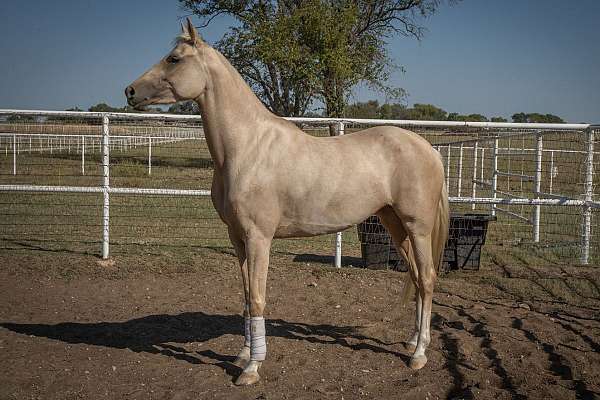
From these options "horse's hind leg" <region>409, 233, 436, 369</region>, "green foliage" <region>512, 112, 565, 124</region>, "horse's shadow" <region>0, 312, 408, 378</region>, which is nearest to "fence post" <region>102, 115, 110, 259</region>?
"horse's shadow" <region>0, 312, 408, 378</region>

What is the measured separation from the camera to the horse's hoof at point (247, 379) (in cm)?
338

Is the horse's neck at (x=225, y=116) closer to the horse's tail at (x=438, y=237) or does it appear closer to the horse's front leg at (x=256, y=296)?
the horse's front leg at (x=256, y=296)

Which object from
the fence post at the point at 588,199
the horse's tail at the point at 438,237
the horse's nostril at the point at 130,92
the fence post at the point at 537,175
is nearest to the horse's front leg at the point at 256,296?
the horse's nostril at the point at 130,92

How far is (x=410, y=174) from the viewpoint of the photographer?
150 inches

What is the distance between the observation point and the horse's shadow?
4.05 m

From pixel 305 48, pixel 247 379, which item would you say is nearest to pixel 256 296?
pixel 247 379

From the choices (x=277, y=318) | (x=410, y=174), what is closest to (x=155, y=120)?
(x=277, y=318)

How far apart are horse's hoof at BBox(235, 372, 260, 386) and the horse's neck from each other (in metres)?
1.43

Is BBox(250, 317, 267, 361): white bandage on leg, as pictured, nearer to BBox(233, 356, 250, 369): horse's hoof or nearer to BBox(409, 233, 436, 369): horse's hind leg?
BBox(233, 356, 250, 369): horse's hoof

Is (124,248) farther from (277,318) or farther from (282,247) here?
(277,318)

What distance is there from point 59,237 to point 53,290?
2.92 metres

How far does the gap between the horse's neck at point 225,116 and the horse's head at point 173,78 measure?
0.12 m

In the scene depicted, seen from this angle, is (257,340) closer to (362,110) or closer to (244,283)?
(244,283)

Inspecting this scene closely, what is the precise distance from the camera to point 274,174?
A: 3502mm
